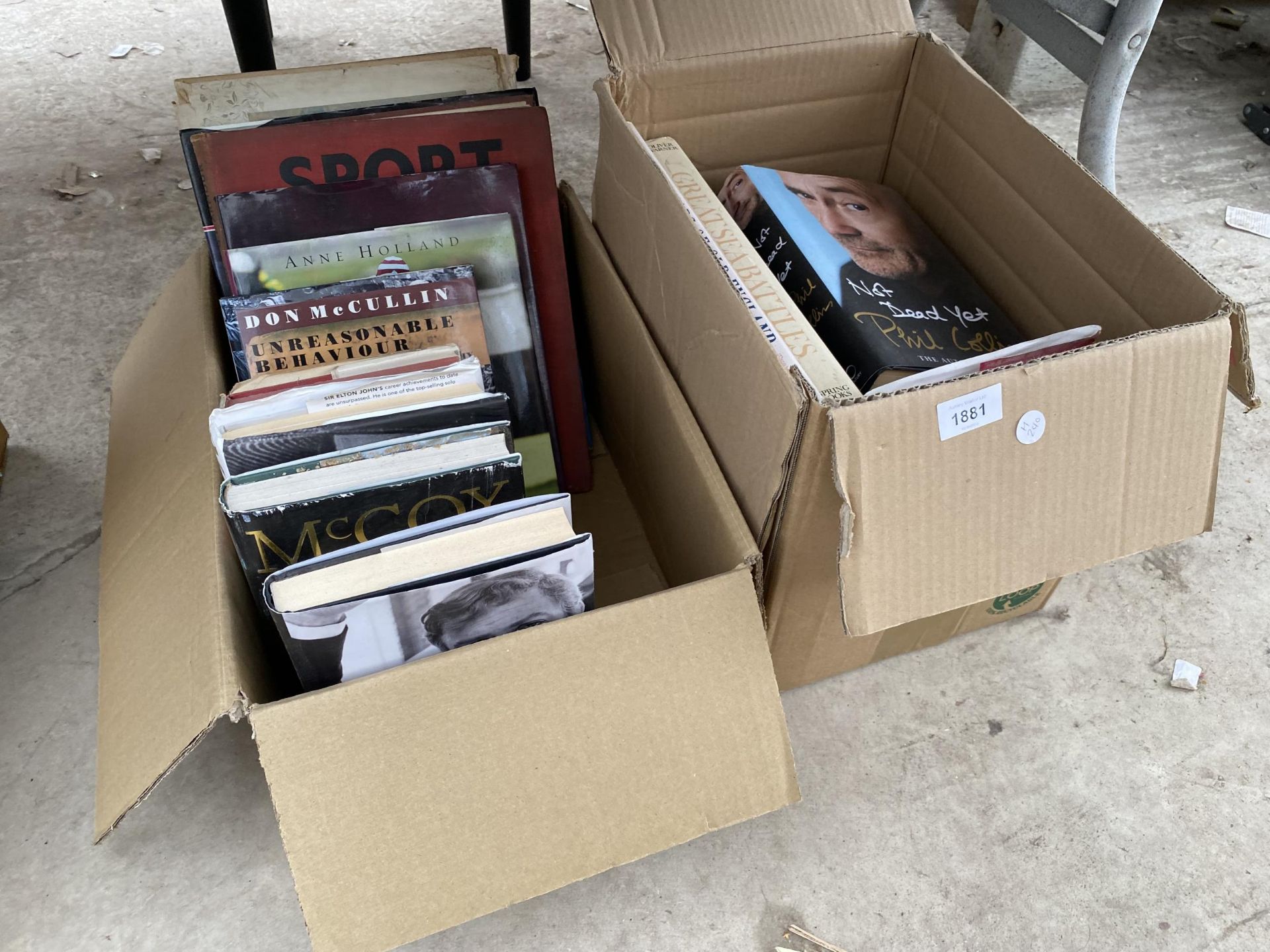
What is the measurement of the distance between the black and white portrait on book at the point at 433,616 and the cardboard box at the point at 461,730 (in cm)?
6

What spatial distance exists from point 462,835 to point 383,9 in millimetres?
2075

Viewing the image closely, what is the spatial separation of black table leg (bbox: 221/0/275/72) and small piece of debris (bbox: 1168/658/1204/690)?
1.62 meters

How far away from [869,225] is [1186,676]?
649mm

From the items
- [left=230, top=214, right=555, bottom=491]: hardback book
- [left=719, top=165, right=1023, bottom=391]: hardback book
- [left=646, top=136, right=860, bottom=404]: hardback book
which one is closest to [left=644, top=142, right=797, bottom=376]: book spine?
[left=646, top=136, right=860, bottom=404]: hardback book

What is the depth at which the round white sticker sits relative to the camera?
698 millimetres

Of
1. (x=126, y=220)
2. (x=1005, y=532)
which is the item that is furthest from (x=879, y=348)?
(x=126, y=220)

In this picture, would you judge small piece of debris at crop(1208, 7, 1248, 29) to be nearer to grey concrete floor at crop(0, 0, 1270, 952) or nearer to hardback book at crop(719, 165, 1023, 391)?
grey concrete floor at crop(0, 0, 1270, 952)

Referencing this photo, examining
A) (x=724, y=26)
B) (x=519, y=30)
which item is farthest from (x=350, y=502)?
(x=519, y=30)

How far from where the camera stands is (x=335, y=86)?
1.03 meters

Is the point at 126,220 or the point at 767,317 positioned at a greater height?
the point at 767,317

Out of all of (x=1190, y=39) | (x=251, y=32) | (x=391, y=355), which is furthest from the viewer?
(x=1190, y=39)

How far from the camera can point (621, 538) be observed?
114cm

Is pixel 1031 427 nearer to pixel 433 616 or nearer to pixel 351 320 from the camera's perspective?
pixel 433 616

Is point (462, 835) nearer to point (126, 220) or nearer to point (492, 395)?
point (492, 395)
